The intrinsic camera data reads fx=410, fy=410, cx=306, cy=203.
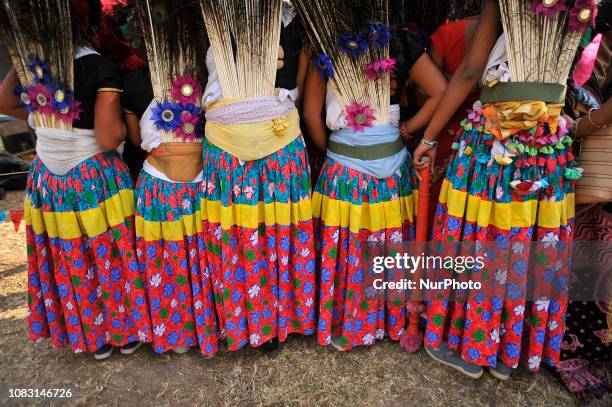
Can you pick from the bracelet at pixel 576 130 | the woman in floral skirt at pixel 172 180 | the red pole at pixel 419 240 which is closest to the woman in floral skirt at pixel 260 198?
the woman in floral skirt at pixel 172 180

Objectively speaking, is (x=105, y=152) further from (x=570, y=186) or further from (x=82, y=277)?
(x=570, y=186)

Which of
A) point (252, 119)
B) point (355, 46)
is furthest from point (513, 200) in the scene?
point (252, 119)

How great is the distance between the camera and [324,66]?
7.04 feet

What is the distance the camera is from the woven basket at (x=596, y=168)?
1909 mm

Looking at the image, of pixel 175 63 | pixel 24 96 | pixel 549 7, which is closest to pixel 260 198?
pixel 175 63

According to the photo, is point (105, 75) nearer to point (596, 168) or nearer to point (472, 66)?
point (472, 66)

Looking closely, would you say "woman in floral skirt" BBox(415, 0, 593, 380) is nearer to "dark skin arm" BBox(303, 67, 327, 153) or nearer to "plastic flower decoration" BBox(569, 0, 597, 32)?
"plastic flower decoration" BBox(569, 0, 597, 32)

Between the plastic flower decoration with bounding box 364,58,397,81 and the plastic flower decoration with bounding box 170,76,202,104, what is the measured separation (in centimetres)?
94

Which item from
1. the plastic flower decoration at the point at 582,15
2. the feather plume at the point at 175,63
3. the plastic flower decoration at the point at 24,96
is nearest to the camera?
the plastic flower decoration at the point at 582,15

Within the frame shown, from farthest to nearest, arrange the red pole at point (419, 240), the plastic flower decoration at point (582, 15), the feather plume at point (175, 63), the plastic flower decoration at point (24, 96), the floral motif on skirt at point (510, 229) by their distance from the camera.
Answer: the red pole at point (419, 240), the plastic flower decoration at point (24, 96), the feather plume at point (175, 63), the floral motif on skirt at point (510, 229), the plastic flower decoration at point (582, 15)

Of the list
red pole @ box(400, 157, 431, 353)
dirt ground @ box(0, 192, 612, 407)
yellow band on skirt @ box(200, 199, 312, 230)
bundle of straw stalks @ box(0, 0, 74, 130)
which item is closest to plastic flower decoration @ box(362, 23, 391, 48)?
red pole @ box(400, 157, 431, 353)

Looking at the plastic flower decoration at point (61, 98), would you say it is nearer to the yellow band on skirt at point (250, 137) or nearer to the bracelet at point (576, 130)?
the yellow band on skirt at point (250, 137)

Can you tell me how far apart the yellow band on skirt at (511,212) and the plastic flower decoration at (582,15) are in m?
0.78

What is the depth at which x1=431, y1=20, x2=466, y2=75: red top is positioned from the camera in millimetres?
2113
